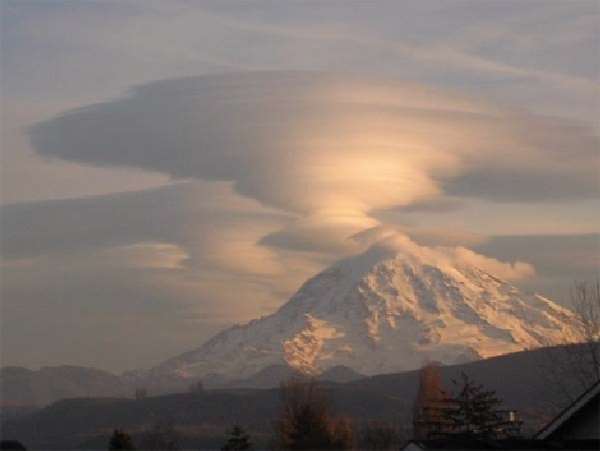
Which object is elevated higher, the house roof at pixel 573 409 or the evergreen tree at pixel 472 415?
the evergreen tree at pixel 472 415

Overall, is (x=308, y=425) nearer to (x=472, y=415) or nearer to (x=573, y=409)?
(x=472, y=415)

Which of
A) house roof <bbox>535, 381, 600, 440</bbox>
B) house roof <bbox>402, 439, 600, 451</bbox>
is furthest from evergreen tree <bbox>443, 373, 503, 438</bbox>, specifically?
house roof <bbox>402, 439, 600, 451</bbox>

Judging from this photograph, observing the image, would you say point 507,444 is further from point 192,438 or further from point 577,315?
point 192,438

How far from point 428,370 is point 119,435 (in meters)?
72.5

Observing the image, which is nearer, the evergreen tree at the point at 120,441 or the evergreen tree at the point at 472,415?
the evergreen tree at the point at 120,441

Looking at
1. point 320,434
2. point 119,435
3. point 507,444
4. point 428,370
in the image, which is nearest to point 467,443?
point 507,444

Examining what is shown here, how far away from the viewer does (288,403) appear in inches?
2913

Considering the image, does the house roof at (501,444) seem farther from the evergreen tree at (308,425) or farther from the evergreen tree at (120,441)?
the evergreen tree at (308,425)

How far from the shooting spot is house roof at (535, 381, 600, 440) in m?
24.4

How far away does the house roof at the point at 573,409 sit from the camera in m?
24.4

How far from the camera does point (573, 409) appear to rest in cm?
2472

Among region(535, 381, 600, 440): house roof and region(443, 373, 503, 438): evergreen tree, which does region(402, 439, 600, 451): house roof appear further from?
region(443, 373, 503, 438): evergreen tree

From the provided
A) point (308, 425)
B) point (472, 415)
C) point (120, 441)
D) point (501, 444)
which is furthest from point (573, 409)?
point (308, 425)

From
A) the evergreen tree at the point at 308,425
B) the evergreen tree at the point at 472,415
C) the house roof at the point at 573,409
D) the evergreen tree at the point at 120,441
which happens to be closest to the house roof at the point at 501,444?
the house roof at the point at 573,409
